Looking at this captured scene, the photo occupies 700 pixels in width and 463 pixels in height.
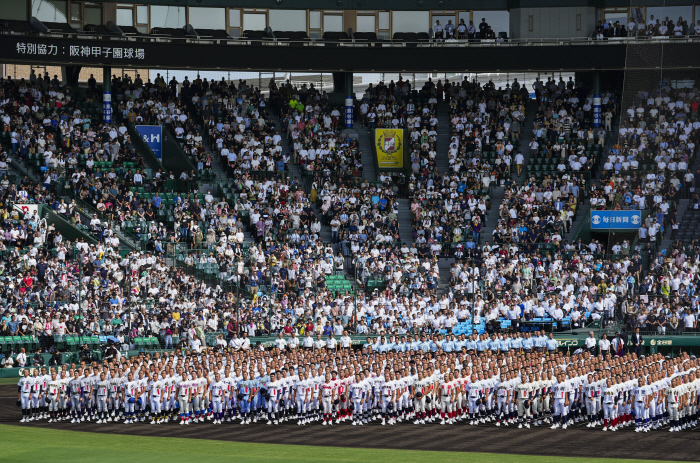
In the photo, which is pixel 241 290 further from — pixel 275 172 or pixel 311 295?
pixel 275 172

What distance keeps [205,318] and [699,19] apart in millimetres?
22086

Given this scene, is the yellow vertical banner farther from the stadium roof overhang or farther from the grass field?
the grass field

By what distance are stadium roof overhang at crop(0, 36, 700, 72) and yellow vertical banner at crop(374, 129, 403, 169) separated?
3143mm

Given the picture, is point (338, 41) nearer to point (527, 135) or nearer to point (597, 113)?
point (527, 135)

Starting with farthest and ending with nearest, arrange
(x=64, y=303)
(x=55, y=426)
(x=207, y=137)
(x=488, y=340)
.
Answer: (x=207, y=137) < (x=64, y=303) < (x=488, y=340) < (x=55, y=426)

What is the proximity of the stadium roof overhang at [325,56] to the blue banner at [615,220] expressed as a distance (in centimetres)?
972

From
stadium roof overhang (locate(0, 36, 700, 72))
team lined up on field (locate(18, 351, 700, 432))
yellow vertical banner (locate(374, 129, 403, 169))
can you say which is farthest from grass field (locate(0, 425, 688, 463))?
yellow vertical banner (locate(374, 129, 403, 169))

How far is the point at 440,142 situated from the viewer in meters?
50.9

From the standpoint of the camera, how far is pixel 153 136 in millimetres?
49594

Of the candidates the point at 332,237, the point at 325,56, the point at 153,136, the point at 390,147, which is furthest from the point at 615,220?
the point at 153,136

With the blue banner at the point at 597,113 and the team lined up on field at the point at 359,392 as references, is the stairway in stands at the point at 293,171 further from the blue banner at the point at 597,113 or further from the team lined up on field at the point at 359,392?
the team lined up on field at the point at 359,392

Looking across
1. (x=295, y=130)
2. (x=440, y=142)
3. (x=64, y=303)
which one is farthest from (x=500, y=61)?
(x=64, y=303)

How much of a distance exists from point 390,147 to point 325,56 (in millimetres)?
5467

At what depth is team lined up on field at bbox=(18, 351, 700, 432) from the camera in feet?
88.5
